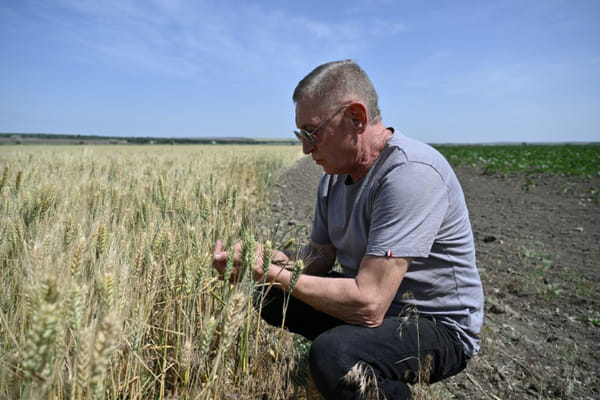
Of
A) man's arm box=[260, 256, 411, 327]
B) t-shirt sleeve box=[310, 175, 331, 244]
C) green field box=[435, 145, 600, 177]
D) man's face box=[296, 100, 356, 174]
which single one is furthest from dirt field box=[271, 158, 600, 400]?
green field box=[435, 145, 600, 177]

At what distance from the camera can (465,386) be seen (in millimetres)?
2117

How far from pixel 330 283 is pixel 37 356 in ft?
3.24

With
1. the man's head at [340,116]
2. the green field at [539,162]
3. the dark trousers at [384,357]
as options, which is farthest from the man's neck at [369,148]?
the green field at [539,162]

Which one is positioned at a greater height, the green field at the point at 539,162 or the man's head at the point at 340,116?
the man's head at the point at 340,116

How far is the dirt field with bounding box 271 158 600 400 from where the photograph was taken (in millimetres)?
2129

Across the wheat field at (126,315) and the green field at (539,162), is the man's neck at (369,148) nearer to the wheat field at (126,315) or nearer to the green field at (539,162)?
the wheat field at (126,315)

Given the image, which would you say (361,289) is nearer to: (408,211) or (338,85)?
(408,211)

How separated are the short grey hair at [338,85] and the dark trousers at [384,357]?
85cm

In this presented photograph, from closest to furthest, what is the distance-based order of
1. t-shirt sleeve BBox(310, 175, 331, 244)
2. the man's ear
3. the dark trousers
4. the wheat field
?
the wheat field → the dark trousers → the man's ear → t-shirt sleeve BBox(310, 175, 331, 244)

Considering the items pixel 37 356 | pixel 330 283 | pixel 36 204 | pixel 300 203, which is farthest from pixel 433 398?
pixel 300 203

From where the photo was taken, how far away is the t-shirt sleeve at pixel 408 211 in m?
1.45

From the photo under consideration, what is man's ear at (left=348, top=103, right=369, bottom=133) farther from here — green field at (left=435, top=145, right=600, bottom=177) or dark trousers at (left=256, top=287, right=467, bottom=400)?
green field at (left=435, top=145, right=600, bottom=177)

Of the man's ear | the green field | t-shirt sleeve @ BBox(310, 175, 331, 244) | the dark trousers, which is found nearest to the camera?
the dark trousers

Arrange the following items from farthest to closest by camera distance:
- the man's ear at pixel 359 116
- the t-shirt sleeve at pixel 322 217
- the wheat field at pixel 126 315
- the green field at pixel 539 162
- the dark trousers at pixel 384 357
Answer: the green field at pixel 539 162, the t-shirt sleeve at pixel 322 217, the man's ear at pixel 359 116, the dark trousers at pixel 384 357, the wheat field at pixel 126 315
